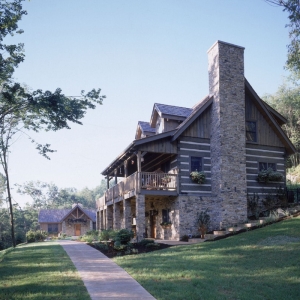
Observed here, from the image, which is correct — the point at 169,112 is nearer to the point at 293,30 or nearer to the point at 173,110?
the point at 173,110

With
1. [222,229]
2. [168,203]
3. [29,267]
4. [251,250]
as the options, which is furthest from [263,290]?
[168,203]

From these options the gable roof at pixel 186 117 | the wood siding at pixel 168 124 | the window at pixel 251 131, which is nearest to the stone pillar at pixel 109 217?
the gable roof at pixel 186 117

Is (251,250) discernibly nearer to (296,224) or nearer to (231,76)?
(296,224)

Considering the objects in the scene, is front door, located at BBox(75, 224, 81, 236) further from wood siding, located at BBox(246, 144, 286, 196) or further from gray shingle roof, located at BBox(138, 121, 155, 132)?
wood siding, located at BBox(246, 144, 286, 196)

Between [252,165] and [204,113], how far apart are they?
484 centimetres

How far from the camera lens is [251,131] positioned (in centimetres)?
2383

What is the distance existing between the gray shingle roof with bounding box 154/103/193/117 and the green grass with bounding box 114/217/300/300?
34.8 feet

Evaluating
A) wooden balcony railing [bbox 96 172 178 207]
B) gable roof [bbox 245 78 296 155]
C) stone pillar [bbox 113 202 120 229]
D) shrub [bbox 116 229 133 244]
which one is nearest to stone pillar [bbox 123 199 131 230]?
wooden balcony railing [bbox 96 172 178 207]

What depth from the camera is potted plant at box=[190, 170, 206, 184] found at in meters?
21.6

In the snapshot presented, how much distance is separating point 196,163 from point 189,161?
1.98ft

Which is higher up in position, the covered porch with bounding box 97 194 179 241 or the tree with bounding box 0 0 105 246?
the tree with bounding box 0 0 105 246

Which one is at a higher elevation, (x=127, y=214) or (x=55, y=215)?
(x=127, y=214)

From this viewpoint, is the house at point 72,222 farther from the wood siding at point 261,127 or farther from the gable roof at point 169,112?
the wood siding at point 261,127

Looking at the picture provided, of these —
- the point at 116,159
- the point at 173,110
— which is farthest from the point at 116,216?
the point at 173,110
